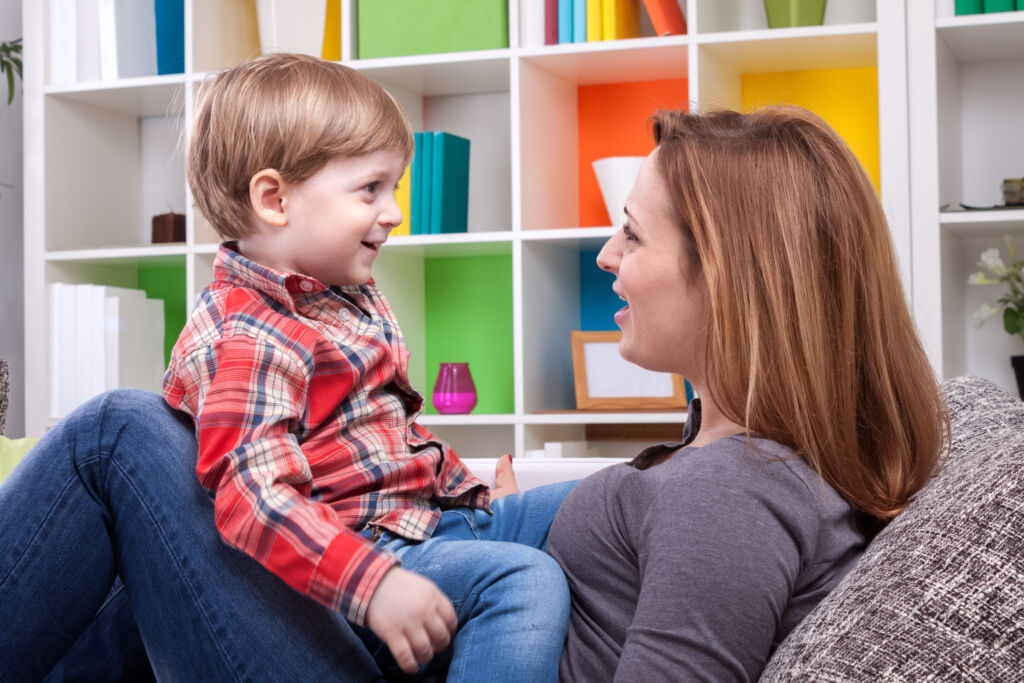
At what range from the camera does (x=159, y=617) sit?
3.16ft

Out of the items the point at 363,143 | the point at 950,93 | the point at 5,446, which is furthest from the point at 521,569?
the point at 950,93

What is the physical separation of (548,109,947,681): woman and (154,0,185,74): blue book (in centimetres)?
237

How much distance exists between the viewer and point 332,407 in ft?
3.67

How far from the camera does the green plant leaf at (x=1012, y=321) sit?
253 cm

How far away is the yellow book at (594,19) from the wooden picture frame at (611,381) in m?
0.77

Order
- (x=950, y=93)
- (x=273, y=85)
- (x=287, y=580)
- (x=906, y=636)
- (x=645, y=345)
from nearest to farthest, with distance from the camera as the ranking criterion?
(x=906, y=636) → (x=287, y=580) → (x=645, y=345) → (x=273, y=85) → (x=950, y=93)

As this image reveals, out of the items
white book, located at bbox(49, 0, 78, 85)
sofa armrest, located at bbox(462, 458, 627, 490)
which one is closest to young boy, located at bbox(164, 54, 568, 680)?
sofa armrest, located at bbox(462, 458, 627, 490)

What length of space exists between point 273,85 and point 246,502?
53 cm

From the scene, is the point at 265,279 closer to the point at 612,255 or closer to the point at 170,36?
the point at 612,255

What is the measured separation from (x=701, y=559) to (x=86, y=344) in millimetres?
2558

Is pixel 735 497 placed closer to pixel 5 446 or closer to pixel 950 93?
pixel 5 446

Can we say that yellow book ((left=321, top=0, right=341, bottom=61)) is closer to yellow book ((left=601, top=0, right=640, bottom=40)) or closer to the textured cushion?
yellow book ((left=601, top=0, right=640, bottom=40))

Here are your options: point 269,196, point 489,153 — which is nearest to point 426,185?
point 489,153

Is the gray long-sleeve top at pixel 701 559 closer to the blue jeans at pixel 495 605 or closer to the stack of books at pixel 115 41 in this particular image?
the blue jeans at pixel 495 605
